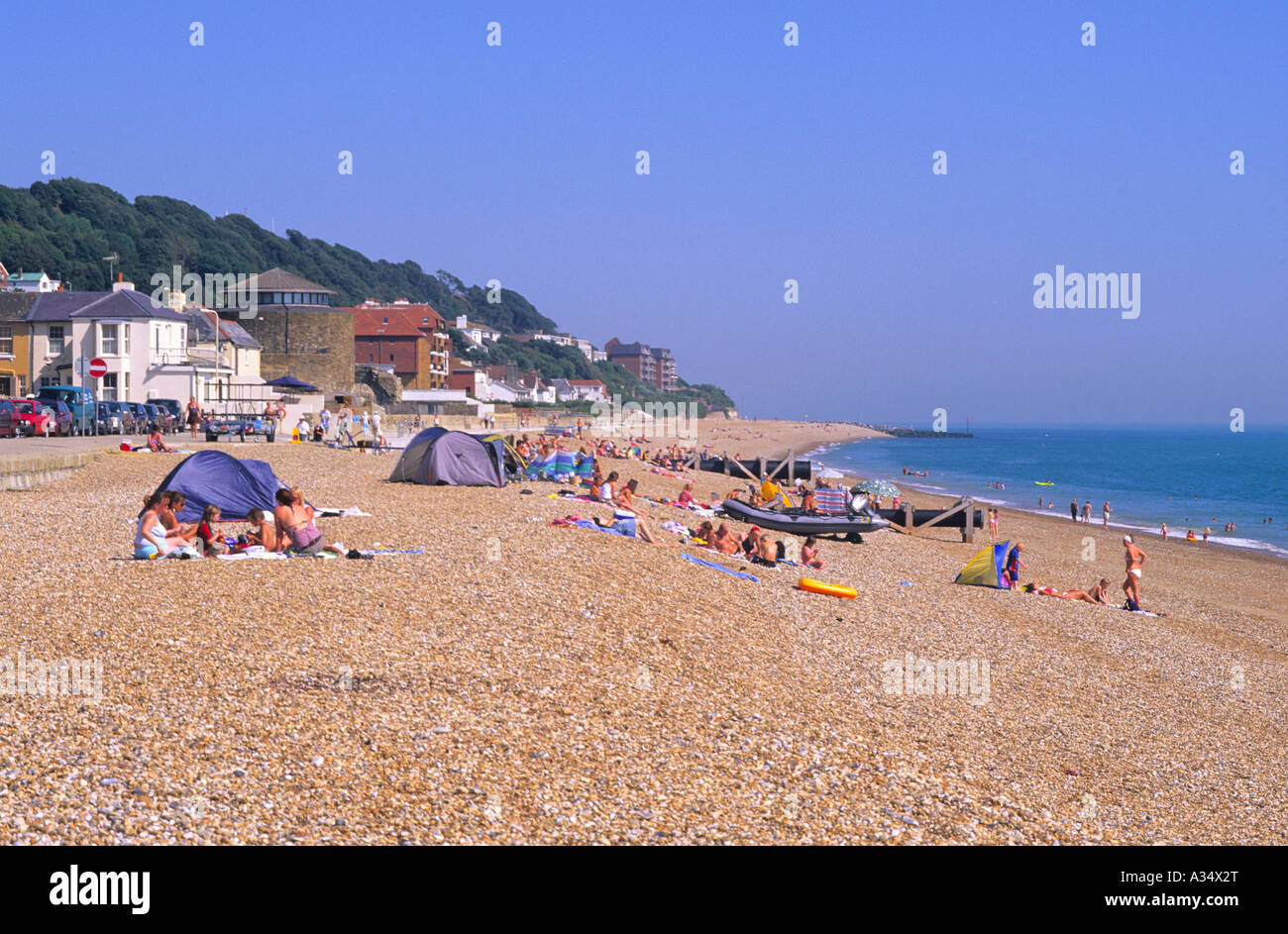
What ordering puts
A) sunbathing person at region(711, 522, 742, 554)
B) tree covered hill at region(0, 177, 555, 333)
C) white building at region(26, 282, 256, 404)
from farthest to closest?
tree covered hill at region(0, 177, 555, 333), white building at region(26, 282, 256, 404), sunbathing person at region(711, 522, 742, 554)

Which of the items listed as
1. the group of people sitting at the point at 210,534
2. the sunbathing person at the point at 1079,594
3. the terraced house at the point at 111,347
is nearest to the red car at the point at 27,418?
the terraced house at the point at 111,347

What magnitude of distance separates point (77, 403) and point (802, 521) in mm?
22005

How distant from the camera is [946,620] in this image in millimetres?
13625

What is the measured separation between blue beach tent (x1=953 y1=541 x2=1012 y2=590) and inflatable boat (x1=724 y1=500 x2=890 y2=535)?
471 cm

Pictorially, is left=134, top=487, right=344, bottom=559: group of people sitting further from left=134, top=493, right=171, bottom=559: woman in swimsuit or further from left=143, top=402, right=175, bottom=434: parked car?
left=143, top=402, right=175, bottom=434: parked car

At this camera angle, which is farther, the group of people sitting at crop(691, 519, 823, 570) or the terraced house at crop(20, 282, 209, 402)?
the terraced house at crop(20, 282, 209, 402)

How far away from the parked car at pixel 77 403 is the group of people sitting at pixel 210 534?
20874 millimetres

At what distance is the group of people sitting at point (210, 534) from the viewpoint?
1113 centimetres

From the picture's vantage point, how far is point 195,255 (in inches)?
4523

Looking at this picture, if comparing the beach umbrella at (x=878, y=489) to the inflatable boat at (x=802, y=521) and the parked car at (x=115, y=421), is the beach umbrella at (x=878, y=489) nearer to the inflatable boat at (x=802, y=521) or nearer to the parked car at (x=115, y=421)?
the inflatable boat at (x=802, y=521)

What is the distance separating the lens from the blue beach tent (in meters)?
17.0

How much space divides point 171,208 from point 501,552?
133525 millimetres

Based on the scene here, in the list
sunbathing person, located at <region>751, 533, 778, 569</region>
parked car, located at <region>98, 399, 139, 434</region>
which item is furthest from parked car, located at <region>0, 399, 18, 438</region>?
sunbathing person, located at <region>751, 533, 778, 569</region>

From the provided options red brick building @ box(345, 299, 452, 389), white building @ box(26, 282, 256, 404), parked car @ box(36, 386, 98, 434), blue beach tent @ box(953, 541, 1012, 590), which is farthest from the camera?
red brick building @ box(345, 299, 452, 389)
